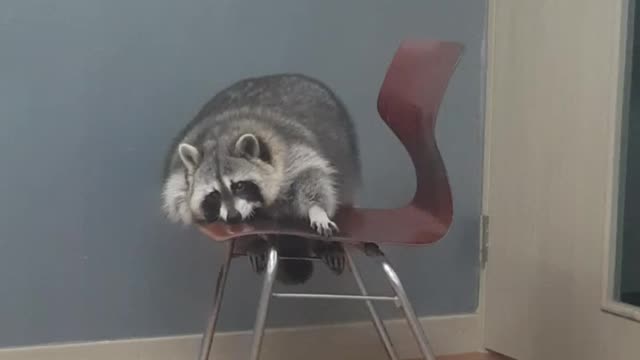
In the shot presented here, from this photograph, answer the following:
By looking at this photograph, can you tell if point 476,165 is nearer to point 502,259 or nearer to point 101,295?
point 502,259

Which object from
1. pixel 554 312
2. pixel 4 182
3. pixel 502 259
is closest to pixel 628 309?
pixel 554 312

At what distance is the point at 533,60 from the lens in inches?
82.6

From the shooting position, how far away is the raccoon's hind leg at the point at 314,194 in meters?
1.56

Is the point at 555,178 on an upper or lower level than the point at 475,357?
upper

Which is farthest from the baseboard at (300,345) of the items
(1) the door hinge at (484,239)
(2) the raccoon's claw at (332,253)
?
(2) the raccoon's claw at (332,253)

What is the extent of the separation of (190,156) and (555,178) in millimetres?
891

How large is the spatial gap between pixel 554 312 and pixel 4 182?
1.28 metres

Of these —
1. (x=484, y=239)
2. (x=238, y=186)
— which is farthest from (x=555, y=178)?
(x=238, y=186)

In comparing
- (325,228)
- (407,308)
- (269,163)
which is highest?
(269,163)

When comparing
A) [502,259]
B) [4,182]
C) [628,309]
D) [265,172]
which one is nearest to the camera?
[265,172]

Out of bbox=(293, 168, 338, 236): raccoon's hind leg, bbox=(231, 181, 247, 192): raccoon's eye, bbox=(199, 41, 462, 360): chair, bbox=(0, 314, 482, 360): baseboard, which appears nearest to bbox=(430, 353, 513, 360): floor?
bbox=(0, 314, 482, 360): baseboard

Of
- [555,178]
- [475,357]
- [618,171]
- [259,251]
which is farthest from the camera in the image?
[475,357]

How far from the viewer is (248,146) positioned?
1.56 metres

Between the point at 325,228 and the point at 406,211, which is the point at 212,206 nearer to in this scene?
the point at 325,228
